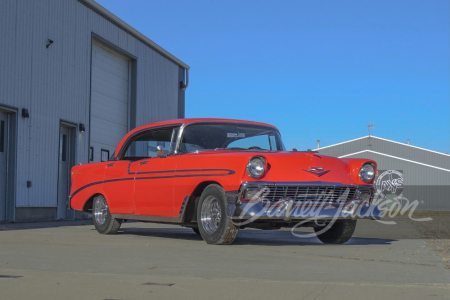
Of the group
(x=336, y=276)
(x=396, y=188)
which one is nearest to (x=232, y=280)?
(x=336, y=276)

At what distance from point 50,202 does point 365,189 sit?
10.4 meters

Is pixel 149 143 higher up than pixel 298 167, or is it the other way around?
pixel 149 143

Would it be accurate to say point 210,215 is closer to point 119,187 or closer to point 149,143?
point 149,143

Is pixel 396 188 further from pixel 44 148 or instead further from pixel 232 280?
A: pixel 232 280

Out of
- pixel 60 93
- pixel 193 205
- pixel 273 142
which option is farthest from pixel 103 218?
pixel 60 93

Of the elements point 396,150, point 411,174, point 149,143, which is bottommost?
point 411,174

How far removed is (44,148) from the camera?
15.8 metres

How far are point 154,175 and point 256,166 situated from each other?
1892 millimetres

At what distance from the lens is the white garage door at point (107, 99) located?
62.5 ft

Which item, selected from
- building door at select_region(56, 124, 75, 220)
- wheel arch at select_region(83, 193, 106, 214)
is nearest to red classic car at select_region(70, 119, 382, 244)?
wheel arch at select_region(83, 193, 106, 214)

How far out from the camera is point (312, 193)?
7387 mm

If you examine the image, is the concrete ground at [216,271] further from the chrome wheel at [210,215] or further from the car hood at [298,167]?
the car hood at [298,167]

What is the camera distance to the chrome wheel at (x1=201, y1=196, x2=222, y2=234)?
759cm

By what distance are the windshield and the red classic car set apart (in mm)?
13
